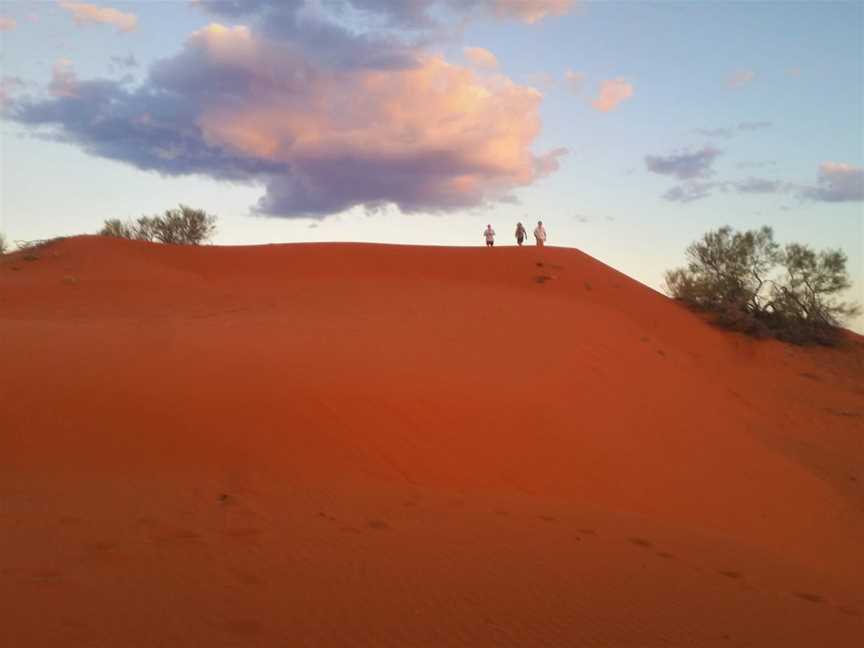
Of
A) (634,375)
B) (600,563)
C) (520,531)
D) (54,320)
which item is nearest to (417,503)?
(520,531)

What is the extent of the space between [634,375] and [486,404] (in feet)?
17.1

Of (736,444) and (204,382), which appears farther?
(736,444)

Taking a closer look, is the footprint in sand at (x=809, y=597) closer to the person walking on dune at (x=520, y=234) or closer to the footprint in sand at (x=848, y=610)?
the footprint in sand at (x=848, y=610)

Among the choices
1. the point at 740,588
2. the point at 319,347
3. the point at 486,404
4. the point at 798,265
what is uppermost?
the point at 798,265

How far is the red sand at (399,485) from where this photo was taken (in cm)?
477

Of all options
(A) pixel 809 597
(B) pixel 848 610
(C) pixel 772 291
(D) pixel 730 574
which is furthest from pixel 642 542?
(C) pixel 772 291

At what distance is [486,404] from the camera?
9625 mm

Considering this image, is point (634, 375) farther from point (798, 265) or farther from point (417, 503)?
point (798, 265)

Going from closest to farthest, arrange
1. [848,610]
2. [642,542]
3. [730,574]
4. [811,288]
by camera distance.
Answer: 1. [848,610]
2. [730,574]
3. [642,542]
4. [811,288]

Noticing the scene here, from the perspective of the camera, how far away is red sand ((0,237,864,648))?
4.77 meters

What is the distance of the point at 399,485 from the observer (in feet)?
24.4

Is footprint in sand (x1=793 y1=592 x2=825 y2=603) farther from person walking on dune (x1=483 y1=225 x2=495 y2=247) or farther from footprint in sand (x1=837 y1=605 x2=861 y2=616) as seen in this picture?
person walking on dune (x1=483 y1=225 x2=495 y2=247)

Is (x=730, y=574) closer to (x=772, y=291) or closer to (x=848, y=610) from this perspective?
(x=848, y=610)

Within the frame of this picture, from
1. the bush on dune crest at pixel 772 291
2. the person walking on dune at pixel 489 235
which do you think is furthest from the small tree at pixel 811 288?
the person walking on dune at pixel 489 235
